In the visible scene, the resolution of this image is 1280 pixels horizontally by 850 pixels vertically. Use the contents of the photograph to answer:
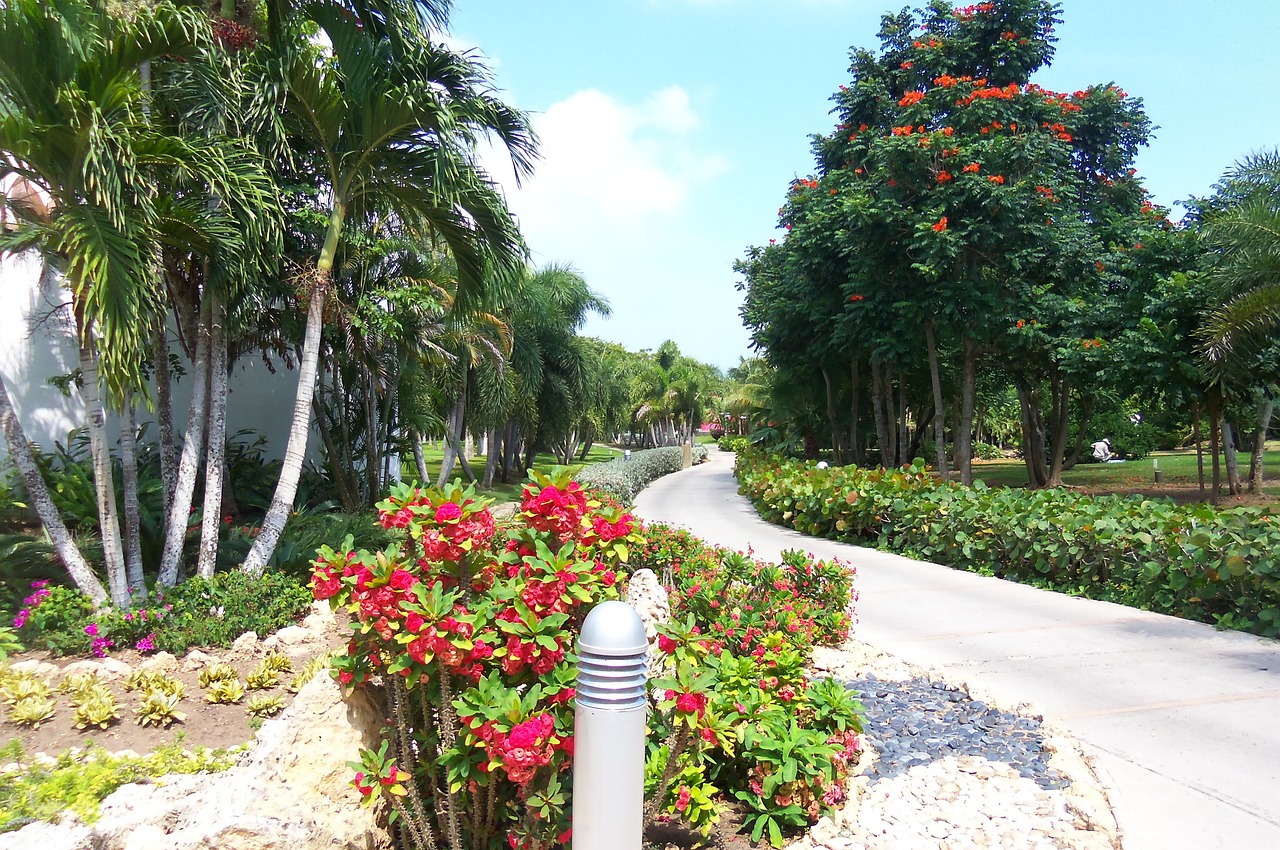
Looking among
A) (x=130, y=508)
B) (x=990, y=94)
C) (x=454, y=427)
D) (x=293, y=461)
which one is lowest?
(x=130, y=508)

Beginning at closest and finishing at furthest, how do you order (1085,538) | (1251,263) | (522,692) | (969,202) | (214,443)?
(522,692) < (214,443) < (1085,538) < (1251,263) < (969,202)

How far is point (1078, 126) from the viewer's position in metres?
17.0

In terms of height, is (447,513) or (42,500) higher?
(447,513)

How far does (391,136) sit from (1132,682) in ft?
25.0

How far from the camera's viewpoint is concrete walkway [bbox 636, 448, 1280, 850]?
3.63 meters

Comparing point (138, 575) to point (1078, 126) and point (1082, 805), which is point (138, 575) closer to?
point (1082, 805)

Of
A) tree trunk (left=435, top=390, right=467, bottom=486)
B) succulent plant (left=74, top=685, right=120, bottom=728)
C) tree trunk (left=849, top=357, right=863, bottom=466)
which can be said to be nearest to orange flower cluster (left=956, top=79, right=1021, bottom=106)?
tree trunk (left=849, top=357, right=863, bottom=466)

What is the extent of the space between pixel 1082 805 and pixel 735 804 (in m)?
1.55

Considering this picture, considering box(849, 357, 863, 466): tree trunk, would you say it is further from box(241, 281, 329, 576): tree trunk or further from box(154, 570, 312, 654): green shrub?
box(154, 570, 312, 654): green shrub

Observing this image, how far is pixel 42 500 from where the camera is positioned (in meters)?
6.53

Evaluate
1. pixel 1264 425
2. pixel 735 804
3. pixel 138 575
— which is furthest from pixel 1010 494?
pixel 1264 425

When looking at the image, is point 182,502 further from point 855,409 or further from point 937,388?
point 855,409

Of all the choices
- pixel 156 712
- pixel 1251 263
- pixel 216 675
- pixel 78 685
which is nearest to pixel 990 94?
pixel 1251 263

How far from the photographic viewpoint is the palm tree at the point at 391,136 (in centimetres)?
734
